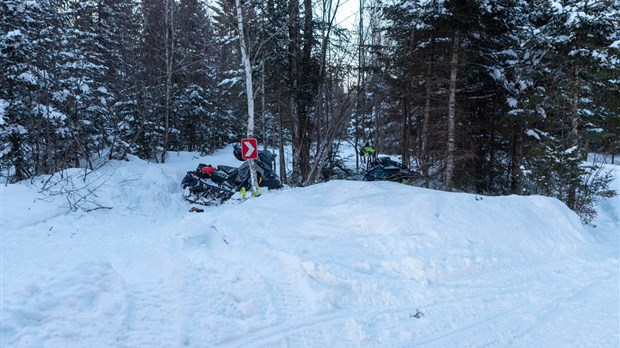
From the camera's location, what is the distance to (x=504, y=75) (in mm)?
12133

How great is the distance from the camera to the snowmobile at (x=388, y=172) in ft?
42.3

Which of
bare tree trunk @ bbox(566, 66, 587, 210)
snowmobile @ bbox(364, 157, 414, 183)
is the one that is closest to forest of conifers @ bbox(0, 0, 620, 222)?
bare tree trunk @ bbox(566, 66, 587, 210)

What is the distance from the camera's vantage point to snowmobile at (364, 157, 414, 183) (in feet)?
42.3

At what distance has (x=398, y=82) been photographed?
13.7 meters

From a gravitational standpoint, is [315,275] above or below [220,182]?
below

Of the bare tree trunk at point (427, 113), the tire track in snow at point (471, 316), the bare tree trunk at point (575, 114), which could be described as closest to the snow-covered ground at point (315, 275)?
the tire track in snow at point (471, 316)

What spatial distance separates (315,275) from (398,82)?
11.3 metres

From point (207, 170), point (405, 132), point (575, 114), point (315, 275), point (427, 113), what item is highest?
point (427, 113)

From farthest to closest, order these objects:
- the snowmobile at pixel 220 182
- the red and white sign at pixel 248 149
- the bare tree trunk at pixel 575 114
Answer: the bare tree trunk at pixel 575 114 → the snowmobile at pixel 220 182 → the red and white sign at pixel 248 149

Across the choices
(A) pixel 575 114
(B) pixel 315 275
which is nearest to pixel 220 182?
(B) pixel 315 275

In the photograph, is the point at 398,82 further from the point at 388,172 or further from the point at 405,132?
the point at 388,172

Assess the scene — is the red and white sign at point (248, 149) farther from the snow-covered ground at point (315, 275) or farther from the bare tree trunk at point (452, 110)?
the bare tree trunk at point (452, 110)

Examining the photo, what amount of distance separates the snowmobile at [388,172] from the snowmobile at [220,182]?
431cm

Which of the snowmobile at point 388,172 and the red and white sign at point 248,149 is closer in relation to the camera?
the red and white sign at point 248,149
